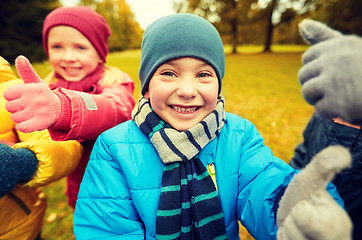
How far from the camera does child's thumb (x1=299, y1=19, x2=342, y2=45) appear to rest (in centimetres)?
71

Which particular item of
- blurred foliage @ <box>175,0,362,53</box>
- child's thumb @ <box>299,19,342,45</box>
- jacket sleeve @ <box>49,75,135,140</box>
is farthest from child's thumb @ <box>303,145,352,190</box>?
blurred foliage @ <box>175,0,362,53</box>

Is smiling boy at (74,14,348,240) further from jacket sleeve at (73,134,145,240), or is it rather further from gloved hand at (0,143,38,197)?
gloved hand at (0,143,38,197)

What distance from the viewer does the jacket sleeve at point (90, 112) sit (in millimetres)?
1178

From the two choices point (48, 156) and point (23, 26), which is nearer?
point (48, 156)

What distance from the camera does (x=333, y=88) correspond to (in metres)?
0.62

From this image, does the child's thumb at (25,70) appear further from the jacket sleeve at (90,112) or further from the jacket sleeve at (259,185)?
the jacket sleeve at (259,185)

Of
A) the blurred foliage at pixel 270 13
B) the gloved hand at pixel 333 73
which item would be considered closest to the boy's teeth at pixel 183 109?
the gloved hand at pixel 333 73

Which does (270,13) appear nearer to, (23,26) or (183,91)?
(23,26)

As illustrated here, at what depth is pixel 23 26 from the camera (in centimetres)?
912

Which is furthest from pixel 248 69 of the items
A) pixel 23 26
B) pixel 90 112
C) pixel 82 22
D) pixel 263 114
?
pixel 90 112

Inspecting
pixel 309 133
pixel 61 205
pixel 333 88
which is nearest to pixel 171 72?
pixel 333 88

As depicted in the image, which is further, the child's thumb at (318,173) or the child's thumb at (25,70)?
the child's thumb at (25,70)

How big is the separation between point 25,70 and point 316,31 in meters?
1.28

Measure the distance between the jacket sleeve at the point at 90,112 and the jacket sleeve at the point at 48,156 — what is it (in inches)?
6.8
